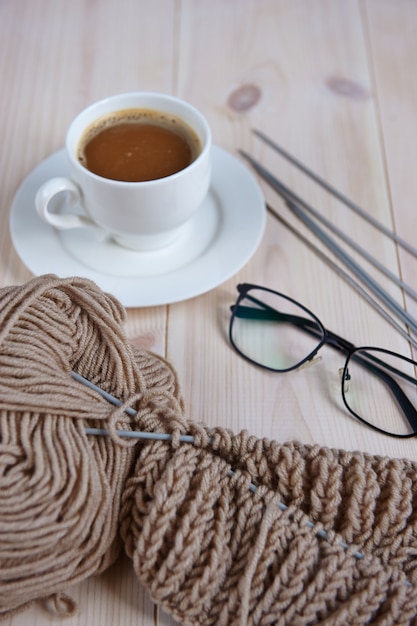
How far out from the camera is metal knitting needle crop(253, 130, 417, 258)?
2.54 ft

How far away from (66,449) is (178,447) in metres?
0.09

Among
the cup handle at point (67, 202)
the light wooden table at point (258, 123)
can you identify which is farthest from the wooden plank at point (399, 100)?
the cup handle at point (67, 202)

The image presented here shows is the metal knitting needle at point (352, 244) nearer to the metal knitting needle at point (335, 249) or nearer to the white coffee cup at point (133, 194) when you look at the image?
the metal knitting needle at point (335, 249)

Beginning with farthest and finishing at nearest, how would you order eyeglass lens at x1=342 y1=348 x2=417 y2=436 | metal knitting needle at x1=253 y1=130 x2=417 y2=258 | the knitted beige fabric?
metal knitting needle at x1=253 y1=130 x2=417 y2=258, eyeglass lens at x1=342 y1=348 x2=417 y2=436, the knitted beige fabric

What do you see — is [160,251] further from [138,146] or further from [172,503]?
[172,503]

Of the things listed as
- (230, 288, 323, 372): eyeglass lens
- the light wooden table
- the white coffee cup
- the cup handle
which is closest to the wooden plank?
the light wooden table

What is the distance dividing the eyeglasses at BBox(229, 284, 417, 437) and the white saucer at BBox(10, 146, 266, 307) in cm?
5

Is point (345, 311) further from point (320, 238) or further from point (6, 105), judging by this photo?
point (6, 105)

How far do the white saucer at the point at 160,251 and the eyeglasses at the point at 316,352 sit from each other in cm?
5

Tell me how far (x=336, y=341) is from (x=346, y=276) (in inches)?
3.8

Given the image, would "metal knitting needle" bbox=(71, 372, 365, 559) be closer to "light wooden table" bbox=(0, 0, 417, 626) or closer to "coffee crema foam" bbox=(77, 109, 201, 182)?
"light wooden table" bbox=(0, 0, 417, 626)

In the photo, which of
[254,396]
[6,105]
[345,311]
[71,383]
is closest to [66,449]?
[71,383]

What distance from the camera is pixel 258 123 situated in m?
0.91

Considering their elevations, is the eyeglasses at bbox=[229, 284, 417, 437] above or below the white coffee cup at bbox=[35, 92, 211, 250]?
below
